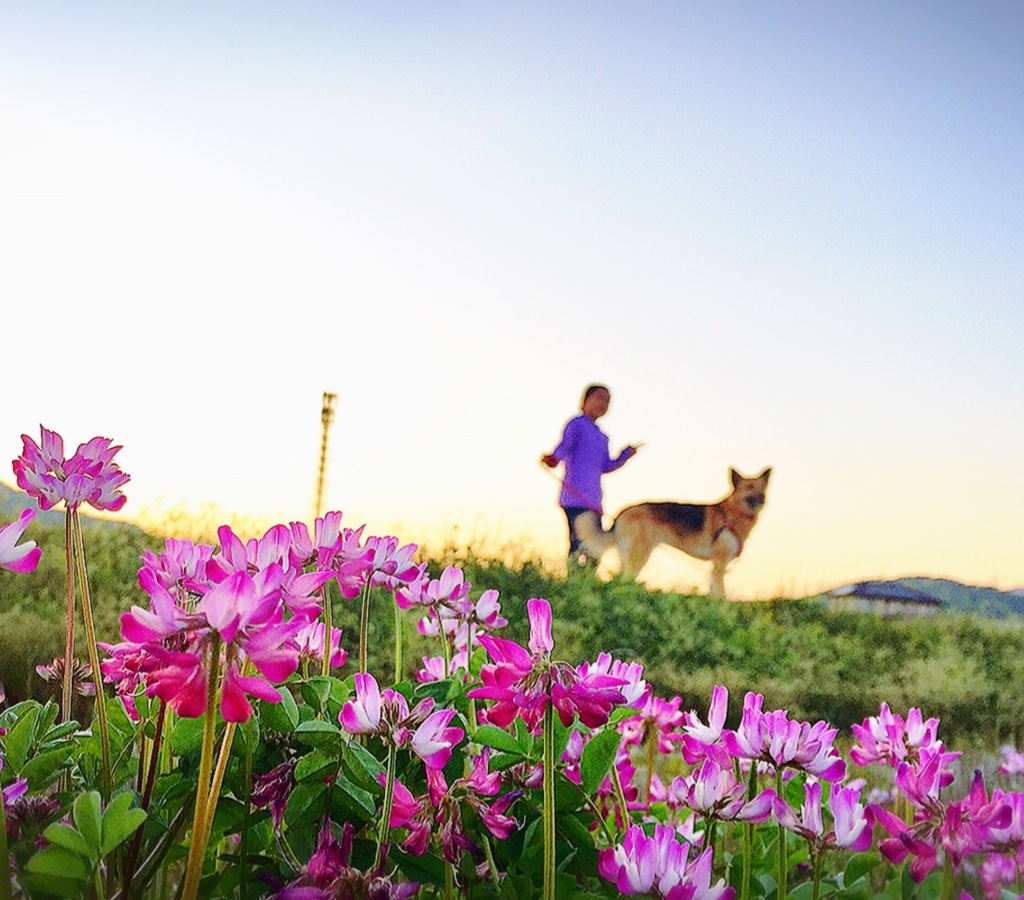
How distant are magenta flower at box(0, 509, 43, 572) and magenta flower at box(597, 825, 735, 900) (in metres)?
0.38

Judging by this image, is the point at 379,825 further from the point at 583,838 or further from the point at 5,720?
the point at 5,720

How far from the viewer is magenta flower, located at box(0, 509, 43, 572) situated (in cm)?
64

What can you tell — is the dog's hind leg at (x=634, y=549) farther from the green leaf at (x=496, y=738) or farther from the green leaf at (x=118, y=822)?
the green leaf at (x=118, y=822)

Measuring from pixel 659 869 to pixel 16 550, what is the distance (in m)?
0.42

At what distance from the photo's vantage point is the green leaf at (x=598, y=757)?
0.73 meters

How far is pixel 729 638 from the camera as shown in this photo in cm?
508

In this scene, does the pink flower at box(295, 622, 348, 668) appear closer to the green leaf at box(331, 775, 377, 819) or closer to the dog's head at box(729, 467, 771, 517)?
the green leaf at box(331, 775, 377, 819)

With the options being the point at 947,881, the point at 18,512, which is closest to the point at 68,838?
the point at 947,881

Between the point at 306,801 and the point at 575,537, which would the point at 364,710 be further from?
the point at 575,537

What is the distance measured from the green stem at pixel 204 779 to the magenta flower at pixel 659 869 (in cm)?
24

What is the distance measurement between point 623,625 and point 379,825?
430cm

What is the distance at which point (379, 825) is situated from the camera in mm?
700

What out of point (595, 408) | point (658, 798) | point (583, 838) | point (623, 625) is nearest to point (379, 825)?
point (583, 838)

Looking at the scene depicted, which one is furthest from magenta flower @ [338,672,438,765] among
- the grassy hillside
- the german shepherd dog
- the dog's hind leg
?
the dog's hind leg
